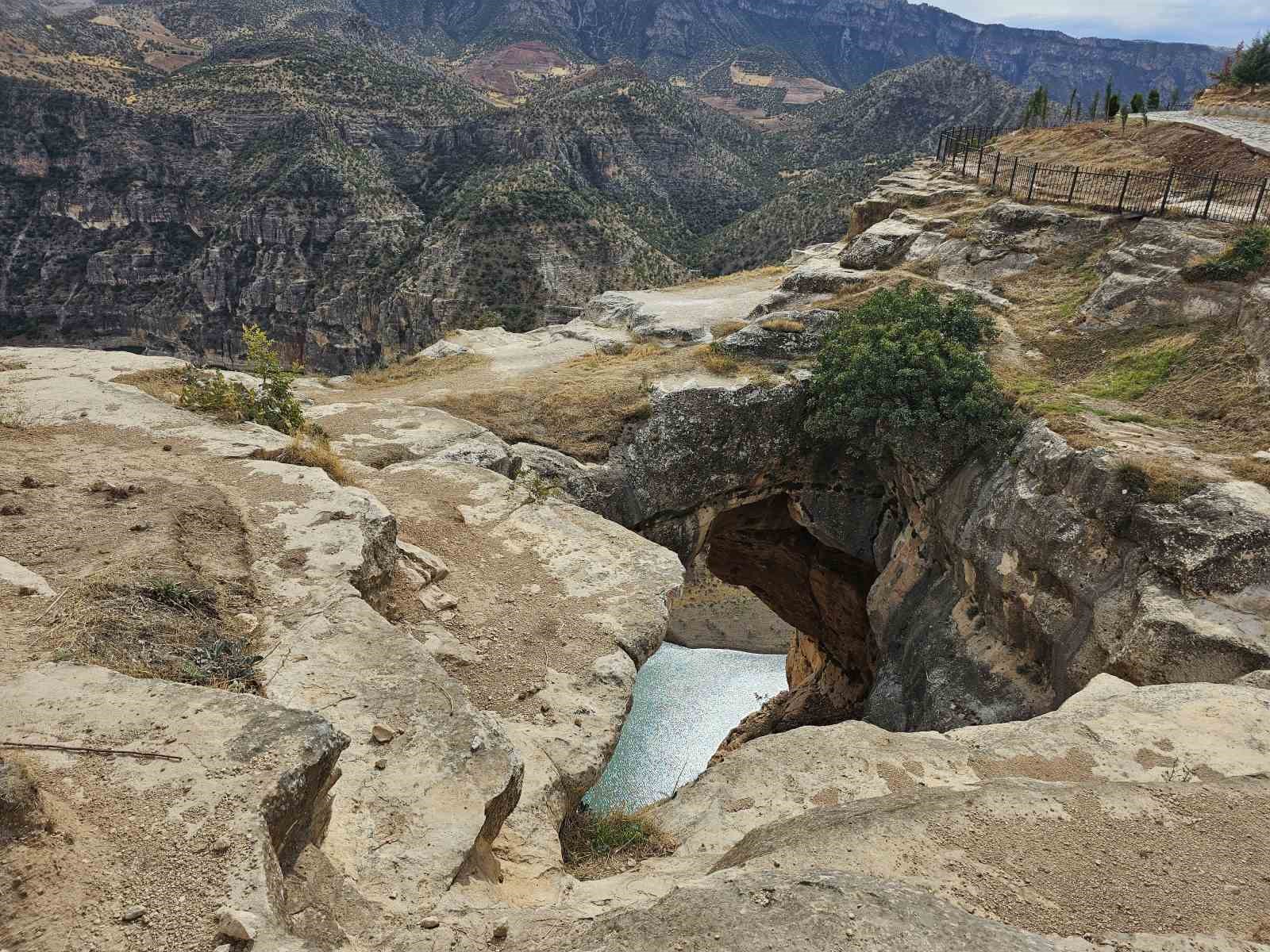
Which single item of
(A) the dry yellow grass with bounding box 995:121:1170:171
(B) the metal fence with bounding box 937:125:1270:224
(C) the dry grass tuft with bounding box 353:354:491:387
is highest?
(A) the dry yellow grass with bounding box 995:121:1170:171

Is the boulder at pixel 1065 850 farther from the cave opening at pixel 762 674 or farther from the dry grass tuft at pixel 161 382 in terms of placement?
the cave opening at pixel 762 674

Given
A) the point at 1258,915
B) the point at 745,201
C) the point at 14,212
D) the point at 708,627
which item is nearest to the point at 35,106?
the point at 14,212

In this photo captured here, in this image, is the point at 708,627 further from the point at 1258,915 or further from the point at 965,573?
the point at 1258,915

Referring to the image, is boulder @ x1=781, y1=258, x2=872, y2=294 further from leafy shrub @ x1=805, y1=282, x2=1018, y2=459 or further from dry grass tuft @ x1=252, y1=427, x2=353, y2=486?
dry grass tuft @ x1=252, y1=427, x2=353, y2=486

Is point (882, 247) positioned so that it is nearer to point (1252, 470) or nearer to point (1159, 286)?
point (1159, 286)

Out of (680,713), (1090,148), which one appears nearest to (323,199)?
(680,713)

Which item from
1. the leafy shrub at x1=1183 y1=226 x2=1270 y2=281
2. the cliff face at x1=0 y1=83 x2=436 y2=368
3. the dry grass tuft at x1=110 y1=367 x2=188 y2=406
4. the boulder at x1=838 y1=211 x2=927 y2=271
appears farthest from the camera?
the cliff face at x1=0 y1=83 x2=436 y2=368

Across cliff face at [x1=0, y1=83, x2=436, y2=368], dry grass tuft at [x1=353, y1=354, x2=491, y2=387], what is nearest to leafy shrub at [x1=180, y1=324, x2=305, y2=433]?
dry grass tuft at [x1=353, y1=354, x2=491, y2=387]
